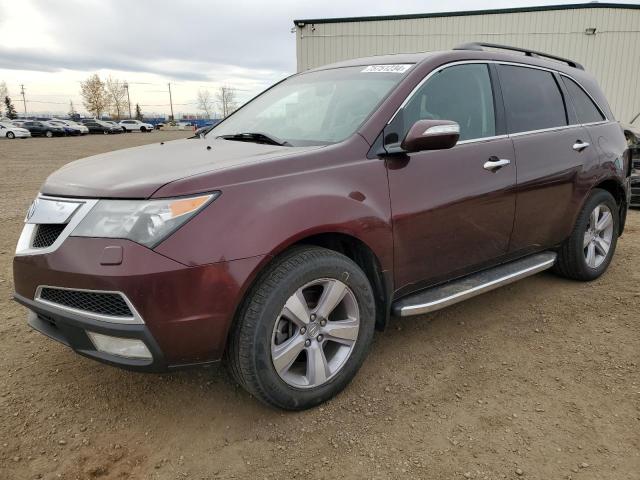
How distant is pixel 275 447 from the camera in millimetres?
2289

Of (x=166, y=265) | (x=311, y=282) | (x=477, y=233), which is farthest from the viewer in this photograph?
(x=477, y=233)

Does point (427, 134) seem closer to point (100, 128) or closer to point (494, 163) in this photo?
point (494, 163)

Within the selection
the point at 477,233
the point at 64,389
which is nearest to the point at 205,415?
the point at 64,389

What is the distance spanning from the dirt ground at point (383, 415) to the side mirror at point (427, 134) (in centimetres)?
128

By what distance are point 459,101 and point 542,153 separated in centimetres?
78

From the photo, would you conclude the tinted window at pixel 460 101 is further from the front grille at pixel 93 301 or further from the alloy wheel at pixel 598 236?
the front grille at pixel 93 301

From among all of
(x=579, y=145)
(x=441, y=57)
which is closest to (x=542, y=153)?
A: (x=579, y=145)

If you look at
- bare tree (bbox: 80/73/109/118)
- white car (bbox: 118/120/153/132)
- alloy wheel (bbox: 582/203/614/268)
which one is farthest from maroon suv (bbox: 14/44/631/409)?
bare tree (bbox: 80/73/109/118)

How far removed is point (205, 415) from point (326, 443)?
650mm

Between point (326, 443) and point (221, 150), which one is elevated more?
point (221, 150)

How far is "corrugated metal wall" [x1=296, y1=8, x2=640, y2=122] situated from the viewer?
16.8 metres

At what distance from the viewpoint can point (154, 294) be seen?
79.7 inches

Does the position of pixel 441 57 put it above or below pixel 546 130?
above

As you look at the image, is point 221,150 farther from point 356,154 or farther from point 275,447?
point 275,447
